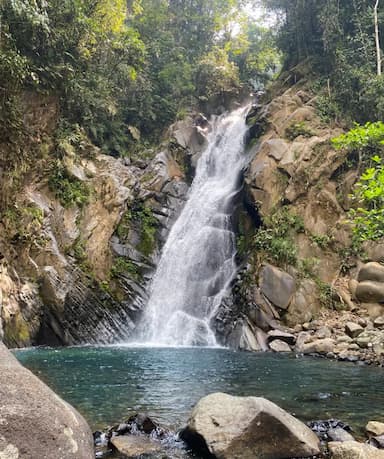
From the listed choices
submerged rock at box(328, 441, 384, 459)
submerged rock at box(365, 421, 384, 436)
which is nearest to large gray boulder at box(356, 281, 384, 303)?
submerged rock at box(365, 421, 384, 436)

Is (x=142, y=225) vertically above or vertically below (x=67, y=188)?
below

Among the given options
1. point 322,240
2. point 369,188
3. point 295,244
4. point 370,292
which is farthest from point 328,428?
point 322,240

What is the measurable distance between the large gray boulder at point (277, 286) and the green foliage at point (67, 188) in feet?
30.3

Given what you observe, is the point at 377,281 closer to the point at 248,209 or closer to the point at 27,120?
the point at 248,209

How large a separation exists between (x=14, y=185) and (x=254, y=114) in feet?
56.3

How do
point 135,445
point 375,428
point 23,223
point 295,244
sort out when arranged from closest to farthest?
point 135,445, point 375,428, point 23,223, point 295,244

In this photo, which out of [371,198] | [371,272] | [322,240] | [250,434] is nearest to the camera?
[250,434]

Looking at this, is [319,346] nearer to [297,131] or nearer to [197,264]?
[197,264]

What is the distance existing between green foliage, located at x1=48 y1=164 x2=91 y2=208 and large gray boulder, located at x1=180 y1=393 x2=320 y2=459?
1522 centimetres

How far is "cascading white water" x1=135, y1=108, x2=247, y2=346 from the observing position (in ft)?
60.0

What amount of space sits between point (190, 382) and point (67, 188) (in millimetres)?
12763

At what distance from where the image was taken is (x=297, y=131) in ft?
74.8

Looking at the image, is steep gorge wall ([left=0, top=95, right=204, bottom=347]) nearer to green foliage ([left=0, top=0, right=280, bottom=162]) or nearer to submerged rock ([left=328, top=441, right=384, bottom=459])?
green foliage ([left=0, top=0, right=280, bottom=162])

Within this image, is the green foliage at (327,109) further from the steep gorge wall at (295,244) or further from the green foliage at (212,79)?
the green foliage at (212,79)
